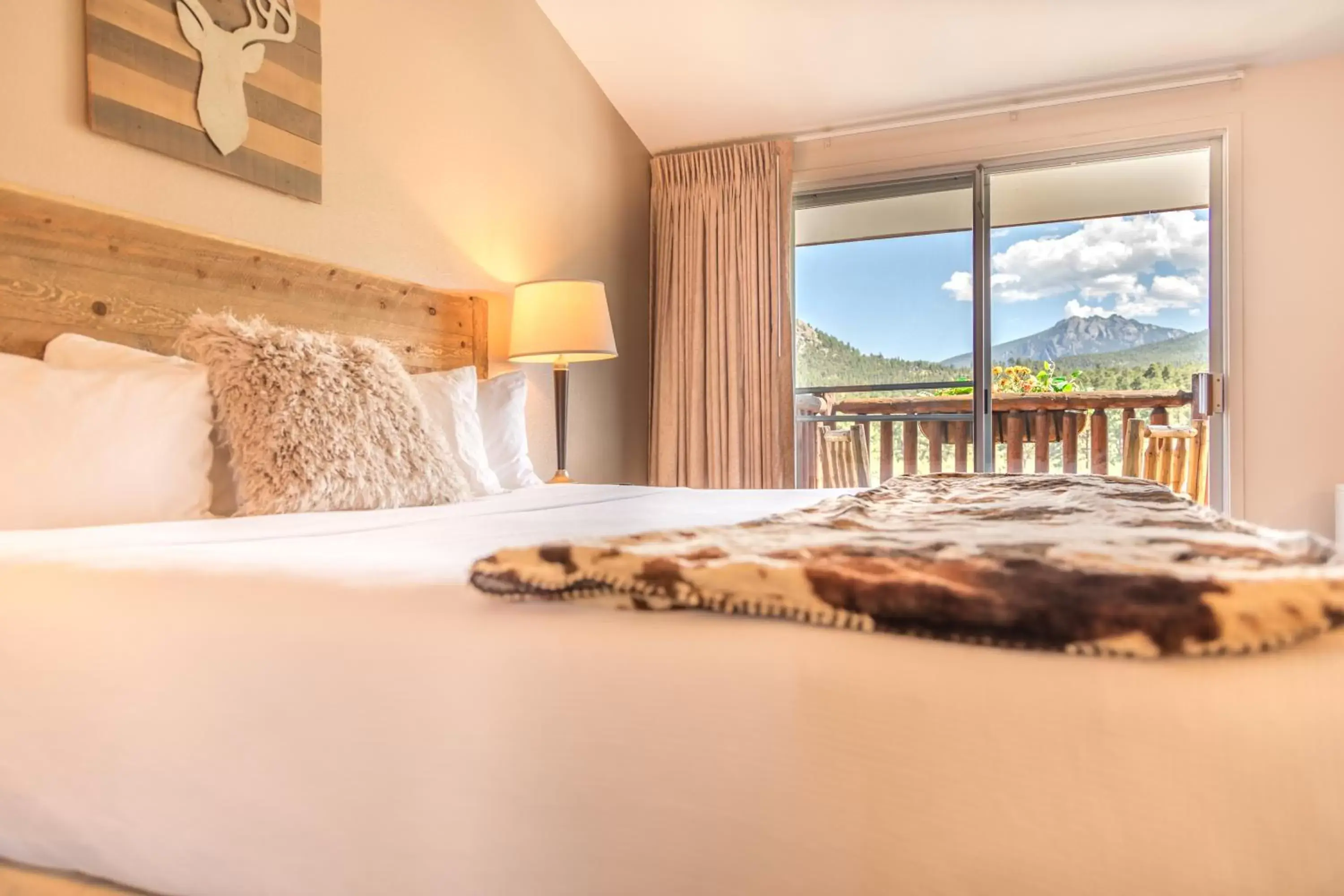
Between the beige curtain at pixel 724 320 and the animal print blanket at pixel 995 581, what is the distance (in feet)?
10.00

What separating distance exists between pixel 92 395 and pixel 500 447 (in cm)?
126

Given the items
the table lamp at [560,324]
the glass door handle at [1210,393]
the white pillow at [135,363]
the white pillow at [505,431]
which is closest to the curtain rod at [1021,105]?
the glass door handle at [1210,393]

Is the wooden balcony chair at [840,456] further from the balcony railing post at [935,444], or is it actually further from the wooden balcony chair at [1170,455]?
the wooden balcony chair at [1170,455]

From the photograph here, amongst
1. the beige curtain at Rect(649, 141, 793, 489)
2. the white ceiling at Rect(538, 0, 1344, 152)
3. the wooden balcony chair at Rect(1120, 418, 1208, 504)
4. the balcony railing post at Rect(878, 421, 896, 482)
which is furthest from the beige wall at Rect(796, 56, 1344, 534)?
the beige curtain at Rect(649, 141, 793, 489)

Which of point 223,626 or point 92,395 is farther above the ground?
point 92,395

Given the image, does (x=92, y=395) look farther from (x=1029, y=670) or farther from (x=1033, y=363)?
(x=1033, y=363)

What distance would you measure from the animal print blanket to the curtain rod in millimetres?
3135

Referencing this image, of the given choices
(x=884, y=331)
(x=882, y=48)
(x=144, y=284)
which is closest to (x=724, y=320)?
(x=884, y=331)

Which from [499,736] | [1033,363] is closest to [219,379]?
[499,736]

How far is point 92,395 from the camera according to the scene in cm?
160

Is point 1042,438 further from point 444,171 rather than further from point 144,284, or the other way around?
point 144,284

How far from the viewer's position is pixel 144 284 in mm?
1977

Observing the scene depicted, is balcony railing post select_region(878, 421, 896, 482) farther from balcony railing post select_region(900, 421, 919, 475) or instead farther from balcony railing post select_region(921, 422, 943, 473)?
balcony railing post select_region(921, 422, 943, 473)

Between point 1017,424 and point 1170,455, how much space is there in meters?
0.76
